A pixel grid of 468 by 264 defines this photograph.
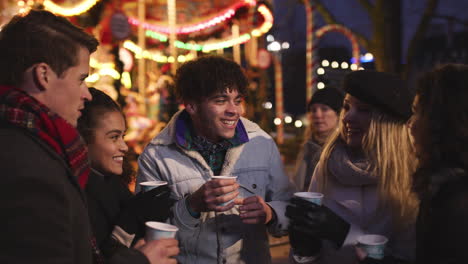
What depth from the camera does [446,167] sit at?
1.92 meters

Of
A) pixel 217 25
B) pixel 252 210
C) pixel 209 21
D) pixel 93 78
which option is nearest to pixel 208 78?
pixel 252 210

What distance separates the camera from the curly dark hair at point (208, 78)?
2936 mm

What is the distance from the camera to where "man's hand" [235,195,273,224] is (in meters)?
2.60

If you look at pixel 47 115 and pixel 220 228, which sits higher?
pixel 47 115

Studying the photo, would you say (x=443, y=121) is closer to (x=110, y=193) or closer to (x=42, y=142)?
(x=42, y=142)

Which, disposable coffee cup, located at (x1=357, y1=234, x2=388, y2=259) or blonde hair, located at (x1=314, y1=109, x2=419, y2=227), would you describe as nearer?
disposable coffee cup, located at (x1=357, y1=234, x2=388, y2=259)

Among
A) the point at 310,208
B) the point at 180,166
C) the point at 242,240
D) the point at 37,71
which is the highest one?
the point at 37,71

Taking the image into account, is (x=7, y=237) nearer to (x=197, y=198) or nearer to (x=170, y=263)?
(x=170, y=263)

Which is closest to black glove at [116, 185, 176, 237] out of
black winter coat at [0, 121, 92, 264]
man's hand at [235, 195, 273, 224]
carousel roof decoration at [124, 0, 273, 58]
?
man's hand at [235, 195, 273, 224]

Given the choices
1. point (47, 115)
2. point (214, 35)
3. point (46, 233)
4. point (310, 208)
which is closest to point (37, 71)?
point (47, 115)

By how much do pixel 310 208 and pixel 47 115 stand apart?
4.69ft

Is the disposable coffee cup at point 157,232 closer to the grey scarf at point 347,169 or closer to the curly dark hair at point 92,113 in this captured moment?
the curly dark hair at point 92,113

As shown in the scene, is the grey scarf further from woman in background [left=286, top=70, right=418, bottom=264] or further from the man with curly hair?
the man with curly hair

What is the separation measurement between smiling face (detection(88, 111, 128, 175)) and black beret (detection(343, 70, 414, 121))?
151cm
